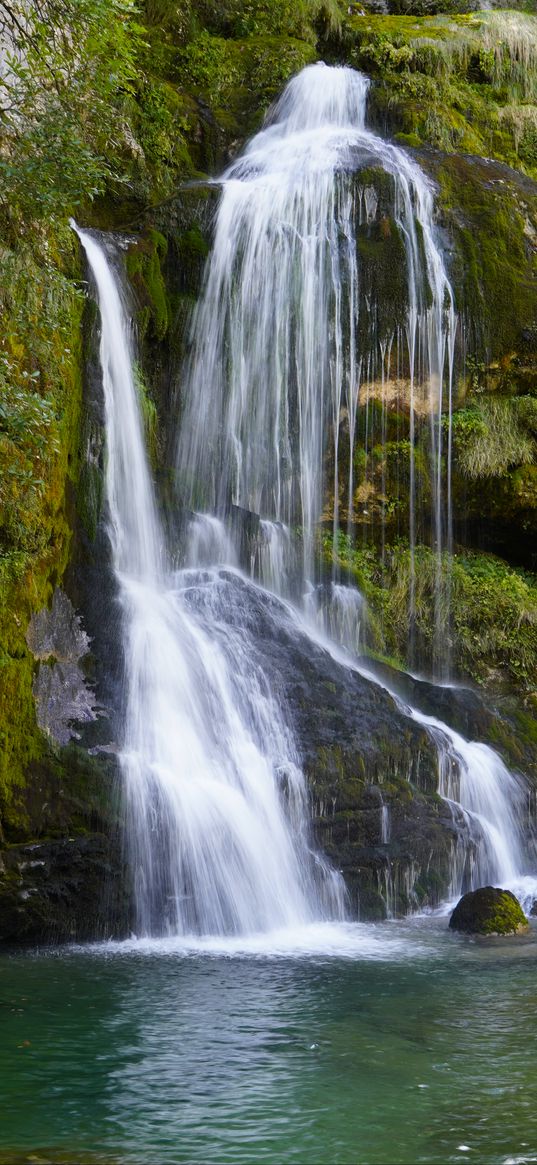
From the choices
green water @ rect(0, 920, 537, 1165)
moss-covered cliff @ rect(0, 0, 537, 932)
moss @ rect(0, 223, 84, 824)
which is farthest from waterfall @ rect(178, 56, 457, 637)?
green water @ rect(0, 920, 537, 1165)

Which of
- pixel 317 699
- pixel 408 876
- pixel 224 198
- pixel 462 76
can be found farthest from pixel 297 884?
pixel 462 76

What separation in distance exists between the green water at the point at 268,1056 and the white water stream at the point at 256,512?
110cm

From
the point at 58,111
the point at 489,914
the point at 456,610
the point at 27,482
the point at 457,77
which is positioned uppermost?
the point at 457,77

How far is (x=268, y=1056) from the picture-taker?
5934mm

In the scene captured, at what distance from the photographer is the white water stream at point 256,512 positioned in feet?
31.1

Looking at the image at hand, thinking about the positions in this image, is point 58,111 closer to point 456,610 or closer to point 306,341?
point 306,341

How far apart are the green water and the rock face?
2.41ft

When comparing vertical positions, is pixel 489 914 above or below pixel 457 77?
below

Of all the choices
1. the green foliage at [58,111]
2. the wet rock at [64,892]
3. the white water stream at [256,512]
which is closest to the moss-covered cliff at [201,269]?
the green foliage at [58,111]

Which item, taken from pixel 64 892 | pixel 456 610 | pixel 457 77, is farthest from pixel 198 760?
pixel 457 77

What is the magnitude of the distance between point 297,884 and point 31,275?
596 centimetres

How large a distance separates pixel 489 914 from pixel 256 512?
7.33 meters

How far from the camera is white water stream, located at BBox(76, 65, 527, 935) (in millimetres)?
9469

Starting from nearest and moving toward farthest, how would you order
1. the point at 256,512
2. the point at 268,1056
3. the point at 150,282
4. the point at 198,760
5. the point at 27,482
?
the point at 268,1056
the point at 27,482
the point at 198,760
the point at 150,282
the point at 256,512
